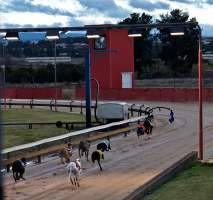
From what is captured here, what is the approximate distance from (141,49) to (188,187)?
83113 millimetres

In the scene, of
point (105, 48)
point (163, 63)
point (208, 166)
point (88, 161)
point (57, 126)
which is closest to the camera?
point (208, 166)

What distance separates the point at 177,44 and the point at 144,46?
5685 millimetres

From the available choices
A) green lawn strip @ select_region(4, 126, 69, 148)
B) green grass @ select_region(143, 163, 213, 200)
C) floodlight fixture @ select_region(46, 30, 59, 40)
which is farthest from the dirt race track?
floodlight fixture @ select_region(46, 30, 59, 40)

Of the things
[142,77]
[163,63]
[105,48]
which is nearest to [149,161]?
[105,48]

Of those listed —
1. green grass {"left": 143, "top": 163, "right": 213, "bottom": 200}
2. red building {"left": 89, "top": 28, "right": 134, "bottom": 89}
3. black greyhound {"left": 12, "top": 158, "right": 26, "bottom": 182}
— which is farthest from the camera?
red building {"left": 89, "top": 28, "right": 134, "bottom": 89}

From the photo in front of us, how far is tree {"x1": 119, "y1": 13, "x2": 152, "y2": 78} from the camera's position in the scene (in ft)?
321

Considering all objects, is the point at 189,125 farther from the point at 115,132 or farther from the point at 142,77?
the point at 142,77

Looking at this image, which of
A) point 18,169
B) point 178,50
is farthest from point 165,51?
point 18,169

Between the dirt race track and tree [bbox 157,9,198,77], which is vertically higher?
tree [bbox 157,9,198,77]

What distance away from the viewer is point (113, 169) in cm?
2142

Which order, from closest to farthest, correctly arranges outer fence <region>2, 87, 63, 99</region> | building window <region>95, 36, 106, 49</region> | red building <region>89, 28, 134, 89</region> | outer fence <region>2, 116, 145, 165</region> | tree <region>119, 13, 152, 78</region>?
outer fence <region>2, 116, 145, 165</region>, red building <region>89, 28, 134, 89</region>, building window <region>95, 36, 106, 49</region>, outer fence <region>2, 87, 63, 99</region>, tree <region>119, 13, 152, 78</region>

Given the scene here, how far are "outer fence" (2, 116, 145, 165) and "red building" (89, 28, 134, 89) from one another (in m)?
30.1

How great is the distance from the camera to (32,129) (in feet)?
125

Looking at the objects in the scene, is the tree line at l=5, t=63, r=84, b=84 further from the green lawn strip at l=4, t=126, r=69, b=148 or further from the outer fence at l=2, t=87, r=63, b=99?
the green lawn strip at l=4, t=126, r=69, b=148
